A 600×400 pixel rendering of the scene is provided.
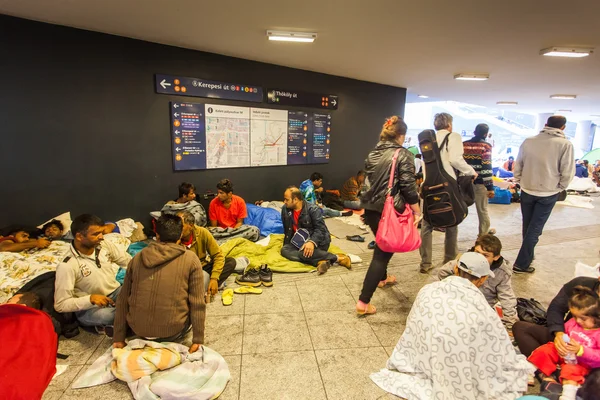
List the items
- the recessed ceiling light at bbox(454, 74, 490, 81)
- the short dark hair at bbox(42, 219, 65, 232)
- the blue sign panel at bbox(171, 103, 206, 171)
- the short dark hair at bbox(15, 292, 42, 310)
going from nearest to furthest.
Answer: the short dark hair at bbox(15, 292, 42, 310)
the short dark hair at bbox(42, 219, 65, 232)
the blue sign panel at bbox(171, 103, 206, 171)
the recessed ceiling light at bbox(454, 74, 490, 81)

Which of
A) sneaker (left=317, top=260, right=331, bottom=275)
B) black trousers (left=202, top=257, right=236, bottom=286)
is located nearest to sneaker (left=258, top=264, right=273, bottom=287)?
black trousers (left=202, top=257, right=236, bottom=286)

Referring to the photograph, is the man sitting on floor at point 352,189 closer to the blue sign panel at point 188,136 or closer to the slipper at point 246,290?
the blue sign panel at point 188,136

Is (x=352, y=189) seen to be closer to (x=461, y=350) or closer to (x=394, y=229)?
(x=394, y=229)

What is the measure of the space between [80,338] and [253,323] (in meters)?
1.28

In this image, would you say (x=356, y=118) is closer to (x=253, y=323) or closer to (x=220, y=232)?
(x=220, y=232)

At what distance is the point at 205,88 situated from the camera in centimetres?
471

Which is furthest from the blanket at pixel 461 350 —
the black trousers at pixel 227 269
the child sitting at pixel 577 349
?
the black trousers at pixel 227 269

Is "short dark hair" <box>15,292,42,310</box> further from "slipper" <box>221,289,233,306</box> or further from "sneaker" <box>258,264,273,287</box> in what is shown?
"sneaker" <box>258,264,273,287</box>

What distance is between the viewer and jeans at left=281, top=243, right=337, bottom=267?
363 cm

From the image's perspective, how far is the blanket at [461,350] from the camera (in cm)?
167

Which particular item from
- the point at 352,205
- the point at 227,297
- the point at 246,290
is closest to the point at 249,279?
the point at 246,290

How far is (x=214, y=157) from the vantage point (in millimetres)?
4984

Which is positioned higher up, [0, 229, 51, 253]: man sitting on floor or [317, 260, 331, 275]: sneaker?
[0, 229, 51, 253]: man sitting on floor

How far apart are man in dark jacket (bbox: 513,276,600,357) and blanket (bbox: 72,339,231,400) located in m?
1.96
